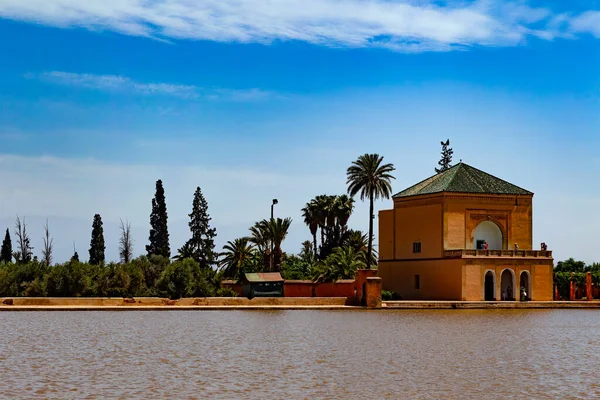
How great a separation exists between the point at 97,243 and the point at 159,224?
→ 5408 millimetres

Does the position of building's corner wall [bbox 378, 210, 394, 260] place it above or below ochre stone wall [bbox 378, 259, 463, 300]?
above

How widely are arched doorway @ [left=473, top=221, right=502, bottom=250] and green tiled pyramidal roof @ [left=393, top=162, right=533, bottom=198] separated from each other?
2.14 meters

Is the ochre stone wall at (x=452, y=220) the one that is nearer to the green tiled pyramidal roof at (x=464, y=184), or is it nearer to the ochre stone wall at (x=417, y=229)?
the ochre stone wall at (x=417, y=229)

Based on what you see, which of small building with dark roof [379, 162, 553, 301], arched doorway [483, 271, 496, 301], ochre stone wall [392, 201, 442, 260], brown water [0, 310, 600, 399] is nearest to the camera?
brown water [0, 310, 600, 399]

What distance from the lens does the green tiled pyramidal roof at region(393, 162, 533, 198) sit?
5459cm

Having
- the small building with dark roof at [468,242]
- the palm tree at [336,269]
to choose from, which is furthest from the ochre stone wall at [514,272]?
the palm tree at [336,269]

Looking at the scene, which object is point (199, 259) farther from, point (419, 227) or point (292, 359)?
point (292, 359)

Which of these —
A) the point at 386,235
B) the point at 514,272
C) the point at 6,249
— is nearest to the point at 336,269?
the point at 386,235

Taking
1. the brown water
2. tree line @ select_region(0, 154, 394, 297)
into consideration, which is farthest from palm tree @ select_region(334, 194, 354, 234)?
the brown water

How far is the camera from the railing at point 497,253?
173 feet

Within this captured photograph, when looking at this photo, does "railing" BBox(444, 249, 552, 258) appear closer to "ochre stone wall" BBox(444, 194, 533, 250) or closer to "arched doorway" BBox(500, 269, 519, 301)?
"ochre stone wall" BBox(444, 194, 533, 250)

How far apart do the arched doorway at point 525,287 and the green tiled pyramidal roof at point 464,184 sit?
5049mm

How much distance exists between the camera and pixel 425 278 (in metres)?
55.1

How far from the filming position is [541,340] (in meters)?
26.3
